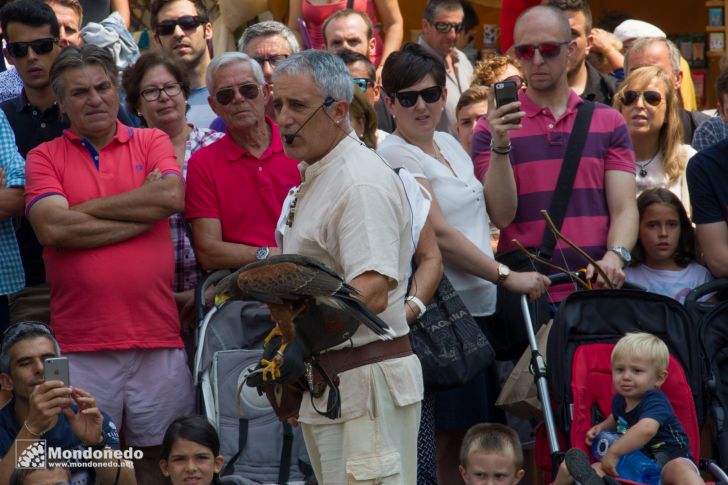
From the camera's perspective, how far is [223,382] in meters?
5.79

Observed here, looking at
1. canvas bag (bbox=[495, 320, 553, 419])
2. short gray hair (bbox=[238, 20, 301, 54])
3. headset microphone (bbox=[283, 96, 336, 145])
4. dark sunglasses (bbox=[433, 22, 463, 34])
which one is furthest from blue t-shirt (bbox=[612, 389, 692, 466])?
dark sunglasses (bbox=[433, 22, 463, 34])

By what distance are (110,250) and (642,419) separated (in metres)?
2.45

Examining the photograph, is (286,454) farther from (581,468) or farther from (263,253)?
(581,468)

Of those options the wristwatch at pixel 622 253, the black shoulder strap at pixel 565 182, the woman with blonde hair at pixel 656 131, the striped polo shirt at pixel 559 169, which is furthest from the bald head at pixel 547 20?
the wristwatch at pixel 622 253

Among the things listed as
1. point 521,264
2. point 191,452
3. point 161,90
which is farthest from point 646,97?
point 191,452

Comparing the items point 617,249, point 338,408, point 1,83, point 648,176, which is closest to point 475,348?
point 617,249

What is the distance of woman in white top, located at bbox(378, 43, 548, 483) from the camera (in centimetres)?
590

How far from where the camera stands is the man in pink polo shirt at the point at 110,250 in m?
5.71

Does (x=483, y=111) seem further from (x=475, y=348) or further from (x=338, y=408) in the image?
(x=338, y=408)

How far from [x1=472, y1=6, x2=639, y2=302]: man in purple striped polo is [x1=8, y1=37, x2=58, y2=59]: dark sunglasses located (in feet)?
7.47

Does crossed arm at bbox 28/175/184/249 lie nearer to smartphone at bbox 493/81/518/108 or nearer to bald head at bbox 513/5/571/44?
smartphone at bbox 493/81/518/108

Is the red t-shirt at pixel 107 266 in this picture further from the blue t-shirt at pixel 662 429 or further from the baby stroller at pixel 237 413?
the blue t-shirt at pixel 662 429

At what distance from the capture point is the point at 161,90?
646 cm

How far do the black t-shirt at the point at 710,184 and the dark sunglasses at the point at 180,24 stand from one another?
3008mm
